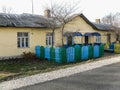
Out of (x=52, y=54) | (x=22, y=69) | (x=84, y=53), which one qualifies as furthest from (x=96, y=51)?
(x=22, y=69)

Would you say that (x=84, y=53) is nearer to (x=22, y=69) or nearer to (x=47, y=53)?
(x=47, y=53)

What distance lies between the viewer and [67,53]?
18969 millimetres

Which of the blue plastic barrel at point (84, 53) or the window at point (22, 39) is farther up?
the window at point (22, 39)

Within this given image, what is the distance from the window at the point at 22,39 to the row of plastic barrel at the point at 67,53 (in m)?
1.15

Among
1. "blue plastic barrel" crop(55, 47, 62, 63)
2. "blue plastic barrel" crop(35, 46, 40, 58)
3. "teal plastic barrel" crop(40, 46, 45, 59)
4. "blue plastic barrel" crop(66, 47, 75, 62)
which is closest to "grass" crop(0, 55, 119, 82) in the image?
"blue plastic barrel" crop(55, 47, 62, 63)

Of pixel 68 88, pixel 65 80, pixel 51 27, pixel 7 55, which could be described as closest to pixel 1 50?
pixel 7 55

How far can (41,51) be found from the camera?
21109 millimetres

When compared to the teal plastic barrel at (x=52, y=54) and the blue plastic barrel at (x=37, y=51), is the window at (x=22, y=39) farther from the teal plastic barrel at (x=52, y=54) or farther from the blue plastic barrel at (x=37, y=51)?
the teal plastic barrel at (x=52, y=54)

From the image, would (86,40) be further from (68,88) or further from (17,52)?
(68,88)

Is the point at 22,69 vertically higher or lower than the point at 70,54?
lower

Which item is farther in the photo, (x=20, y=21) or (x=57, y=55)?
(x=20, y=21)

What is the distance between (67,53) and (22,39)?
16.8 ft

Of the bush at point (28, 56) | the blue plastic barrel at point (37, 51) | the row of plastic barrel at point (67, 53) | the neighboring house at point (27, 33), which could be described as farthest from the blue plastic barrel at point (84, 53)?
the neighboring house at point (27, 33)

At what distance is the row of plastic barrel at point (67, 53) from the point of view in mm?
18639
